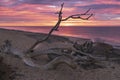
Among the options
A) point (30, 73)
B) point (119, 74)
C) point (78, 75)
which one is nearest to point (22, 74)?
point (30, 73)

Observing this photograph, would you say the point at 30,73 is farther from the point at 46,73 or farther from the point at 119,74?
the point at 119,74

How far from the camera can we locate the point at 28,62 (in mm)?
16984

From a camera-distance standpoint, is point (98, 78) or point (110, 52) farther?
point (110, 52)

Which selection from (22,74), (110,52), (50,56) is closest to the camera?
(22,74)

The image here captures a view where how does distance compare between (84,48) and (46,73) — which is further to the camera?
(84,48)

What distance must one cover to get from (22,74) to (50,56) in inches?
109

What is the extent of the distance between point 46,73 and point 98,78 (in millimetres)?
1962

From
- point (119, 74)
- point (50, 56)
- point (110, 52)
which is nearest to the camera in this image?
point (119, 74)

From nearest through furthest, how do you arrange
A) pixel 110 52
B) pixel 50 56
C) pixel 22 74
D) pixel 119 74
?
pixel 22 74 < pixel 119 74 < pixel 50 56 < pixel 110 52

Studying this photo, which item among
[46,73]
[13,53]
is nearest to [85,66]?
[46,73]

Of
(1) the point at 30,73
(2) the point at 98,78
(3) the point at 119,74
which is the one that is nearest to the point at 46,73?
(1) the point at 30,73

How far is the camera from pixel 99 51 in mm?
20609

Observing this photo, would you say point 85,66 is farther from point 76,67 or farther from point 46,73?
point 46,73

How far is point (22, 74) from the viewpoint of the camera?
51.3 ft
